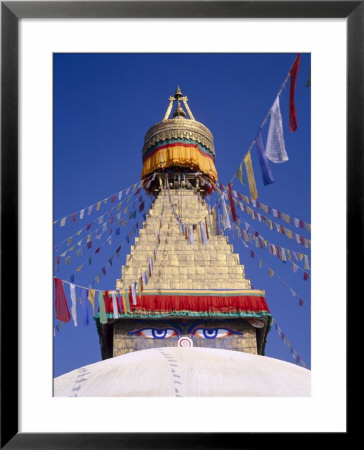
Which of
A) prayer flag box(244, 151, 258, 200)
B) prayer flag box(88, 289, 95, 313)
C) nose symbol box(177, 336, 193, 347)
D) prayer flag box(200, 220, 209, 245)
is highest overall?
prayer flag box(244, 151, 258, 200)

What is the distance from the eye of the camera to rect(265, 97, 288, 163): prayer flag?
12.9ft

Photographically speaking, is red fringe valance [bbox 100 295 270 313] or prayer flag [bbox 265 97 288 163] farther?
red fringe valance [bbox 100 295 270 313]

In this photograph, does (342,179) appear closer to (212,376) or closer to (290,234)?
(212,376)

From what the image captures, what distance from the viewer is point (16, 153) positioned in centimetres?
327

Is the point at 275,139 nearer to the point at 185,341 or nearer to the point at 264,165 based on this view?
the point at 264,165

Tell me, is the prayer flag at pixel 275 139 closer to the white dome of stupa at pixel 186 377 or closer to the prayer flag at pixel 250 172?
the prayer flag at pixel 250 172

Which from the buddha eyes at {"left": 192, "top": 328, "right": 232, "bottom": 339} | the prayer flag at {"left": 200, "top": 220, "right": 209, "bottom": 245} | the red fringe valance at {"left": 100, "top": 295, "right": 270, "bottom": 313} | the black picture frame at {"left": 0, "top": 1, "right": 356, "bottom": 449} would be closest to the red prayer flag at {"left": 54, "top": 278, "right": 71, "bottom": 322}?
the black picture frame at {"left": 0, "top": 1, "right": 356, "bottom": 449}

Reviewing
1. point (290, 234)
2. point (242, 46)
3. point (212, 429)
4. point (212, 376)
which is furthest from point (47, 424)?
point (290, 234)

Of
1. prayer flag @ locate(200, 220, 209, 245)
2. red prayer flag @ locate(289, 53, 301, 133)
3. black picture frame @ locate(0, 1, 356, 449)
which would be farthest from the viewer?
prayer flag @ locate(200, 220, 209, 245)

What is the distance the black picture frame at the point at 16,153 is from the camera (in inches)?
123

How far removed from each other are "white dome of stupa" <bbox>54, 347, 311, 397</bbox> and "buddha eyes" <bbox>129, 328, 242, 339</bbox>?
2376 millimetres

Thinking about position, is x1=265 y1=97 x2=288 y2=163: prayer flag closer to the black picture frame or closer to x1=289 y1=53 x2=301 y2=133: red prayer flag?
x1=289 y1=53 x2=301 y2=133: red prayer flag

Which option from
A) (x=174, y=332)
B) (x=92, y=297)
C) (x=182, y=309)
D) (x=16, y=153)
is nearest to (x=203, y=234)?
(x=182, y=309)

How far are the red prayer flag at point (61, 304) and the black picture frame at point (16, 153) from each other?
58 centimetres
